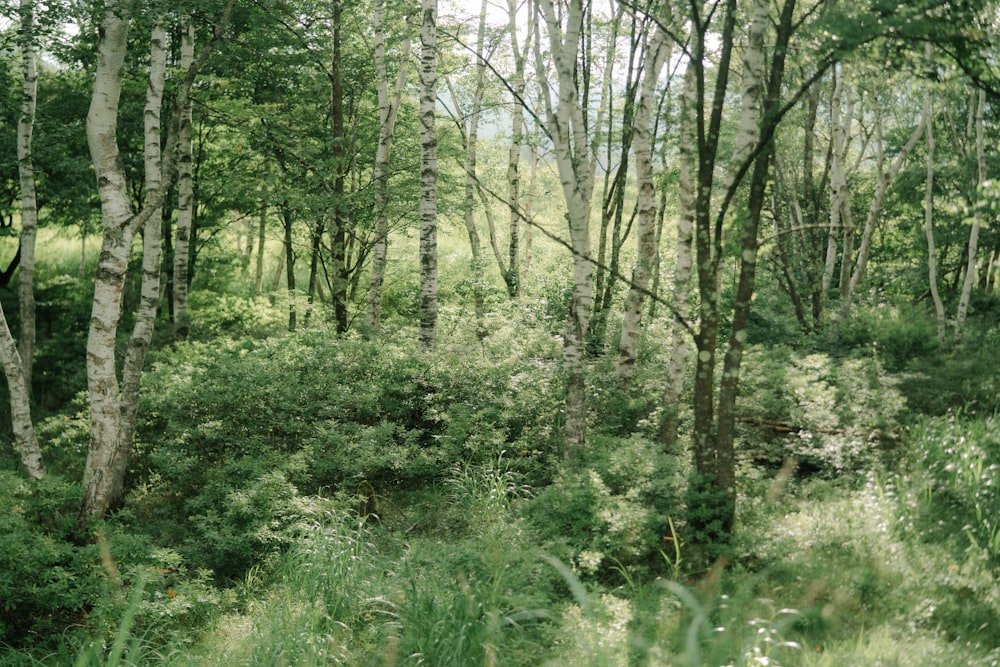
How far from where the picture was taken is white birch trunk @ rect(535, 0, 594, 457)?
7.57m

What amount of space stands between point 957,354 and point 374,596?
1128cm

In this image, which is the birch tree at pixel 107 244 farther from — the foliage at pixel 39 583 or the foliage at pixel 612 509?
the foliage at pixel 612 509

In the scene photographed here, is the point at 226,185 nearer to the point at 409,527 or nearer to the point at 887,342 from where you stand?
the point at 409,527

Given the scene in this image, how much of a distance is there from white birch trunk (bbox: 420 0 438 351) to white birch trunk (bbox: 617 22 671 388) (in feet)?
10.2

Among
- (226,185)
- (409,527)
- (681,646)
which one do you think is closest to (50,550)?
(409,527)

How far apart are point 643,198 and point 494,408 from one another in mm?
4109

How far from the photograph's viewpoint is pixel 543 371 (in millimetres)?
10008

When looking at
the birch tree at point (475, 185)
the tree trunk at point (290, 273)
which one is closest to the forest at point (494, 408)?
the tree trunk at point (290, 273)

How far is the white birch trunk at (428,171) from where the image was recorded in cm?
1038

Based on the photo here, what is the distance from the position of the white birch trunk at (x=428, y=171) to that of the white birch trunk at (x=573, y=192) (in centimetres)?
273

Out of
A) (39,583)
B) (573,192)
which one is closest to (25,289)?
(39,583)

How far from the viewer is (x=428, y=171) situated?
10883 millimetres

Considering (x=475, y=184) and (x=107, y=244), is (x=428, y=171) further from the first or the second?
(x=475, y=184)

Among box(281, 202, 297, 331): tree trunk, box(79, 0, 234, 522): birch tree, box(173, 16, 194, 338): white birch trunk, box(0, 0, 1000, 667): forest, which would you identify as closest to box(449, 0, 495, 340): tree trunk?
box(0, 0, 1000, 667): forest
